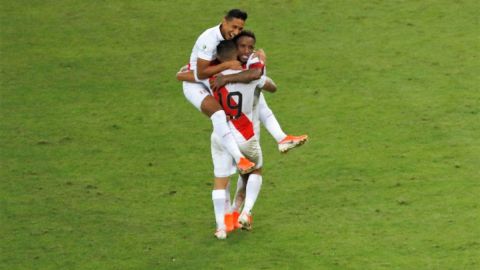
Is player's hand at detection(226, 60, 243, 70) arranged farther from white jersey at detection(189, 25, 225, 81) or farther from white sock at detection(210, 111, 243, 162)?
white sock at detection(210, 111, 243, 162)

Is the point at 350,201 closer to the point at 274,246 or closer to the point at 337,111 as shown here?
the point at 274,246

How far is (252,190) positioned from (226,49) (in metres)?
1.57

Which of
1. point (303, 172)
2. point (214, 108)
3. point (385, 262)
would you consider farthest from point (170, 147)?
point (385, 262)

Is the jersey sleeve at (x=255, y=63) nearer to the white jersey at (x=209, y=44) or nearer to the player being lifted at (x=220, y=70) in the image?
the player being lifted at (x=220, y=70)

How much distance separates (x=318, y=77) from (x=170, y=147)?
9.75ft

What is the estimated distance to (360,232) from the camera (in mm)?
15562

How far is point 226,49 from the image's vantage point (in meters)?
15.5

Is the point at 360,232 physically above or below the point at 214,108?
below

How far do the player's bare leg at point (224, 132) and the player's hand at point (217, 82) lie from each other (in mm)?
144

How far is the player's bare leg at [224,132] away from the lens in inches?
595

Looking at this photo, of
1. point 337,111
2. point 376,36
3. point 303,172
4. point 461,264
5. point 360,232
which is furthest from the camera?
point 376,36

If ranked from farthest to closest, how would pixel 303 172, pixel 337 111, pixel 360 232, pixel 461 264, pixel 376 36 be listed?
pixel 376 36 < pixel 337 111 < pixel 303 172 < pixel 360 232 < pixel 461 264

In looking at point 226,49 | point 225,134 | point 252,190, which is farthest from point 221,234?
point 226,49

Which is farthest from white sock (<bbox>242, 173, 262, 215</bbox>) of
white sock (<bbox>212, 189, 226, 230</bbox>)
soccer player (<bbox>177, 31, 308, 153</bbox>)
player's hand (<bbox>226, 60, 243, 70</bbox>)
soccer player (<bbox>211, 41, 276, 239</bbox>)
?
player's hand (<bbox>226, 60, 243, 70</bbox>)
